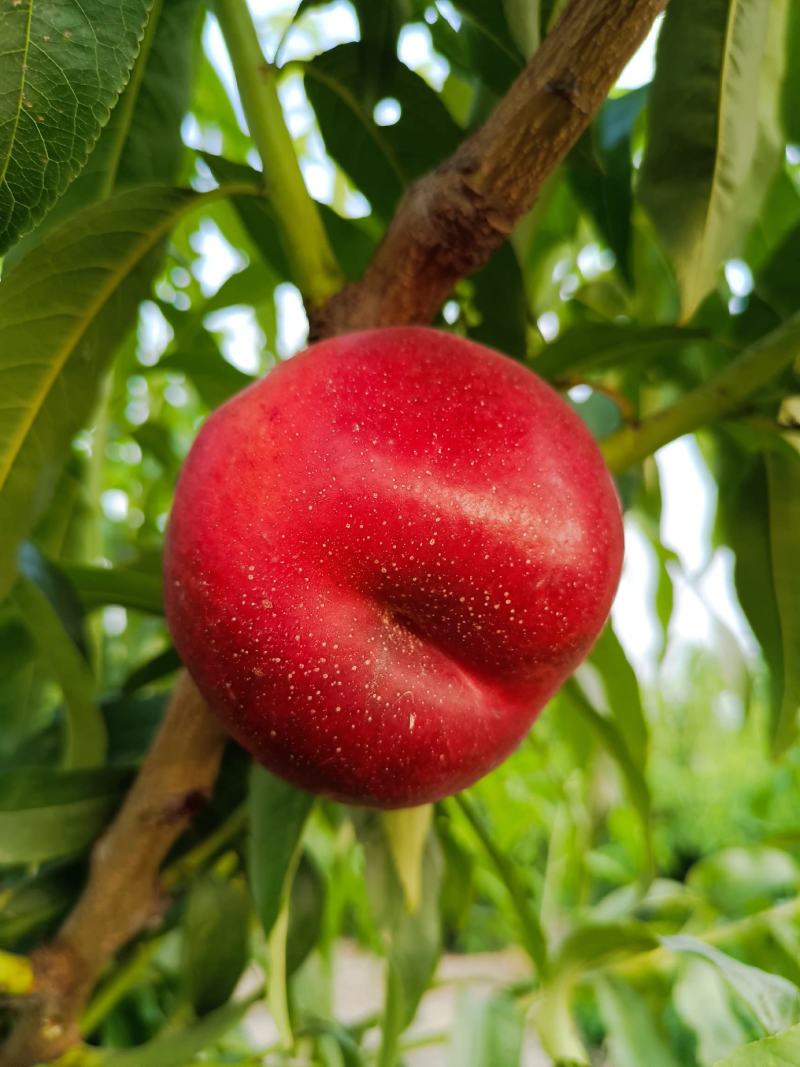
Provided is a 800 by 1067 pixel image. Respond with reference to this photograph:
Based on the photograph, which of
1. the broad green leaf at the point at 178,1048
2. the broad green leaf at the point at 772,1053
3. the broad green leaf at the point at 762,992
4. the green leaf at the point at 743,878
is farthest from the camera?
the green leaf at the point at 743,878

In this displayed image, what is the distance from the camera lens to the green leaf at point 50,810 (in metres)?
0.53

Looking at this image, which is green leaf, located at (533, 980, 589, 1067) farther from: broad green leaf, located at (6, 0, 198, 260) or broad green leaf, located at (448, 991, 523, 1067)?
broad green leaf, located at (6, 0, 198, 260)

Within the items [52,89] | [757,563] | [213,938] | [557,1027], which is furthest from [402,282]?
[557,1027]

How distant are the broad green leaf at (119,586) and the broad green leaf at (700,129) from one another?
0.35 m

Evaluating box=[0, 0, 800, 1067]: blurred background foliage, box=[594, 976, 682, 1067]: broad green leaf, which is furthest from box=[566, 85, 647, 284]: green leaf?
box=[594, 976, 682, 1067]: broad green leaf

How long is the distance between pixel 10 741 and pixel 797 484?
668 millimetres

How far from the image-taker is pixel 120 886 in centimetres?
50

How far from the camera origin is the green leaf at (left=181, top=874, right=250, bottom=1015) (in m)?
0.57

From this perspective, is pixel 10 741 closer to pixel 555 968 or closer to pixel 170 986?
pixel 170 986

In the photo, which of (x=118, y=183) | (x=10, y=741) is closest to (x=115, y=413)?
(x=10, y=741)

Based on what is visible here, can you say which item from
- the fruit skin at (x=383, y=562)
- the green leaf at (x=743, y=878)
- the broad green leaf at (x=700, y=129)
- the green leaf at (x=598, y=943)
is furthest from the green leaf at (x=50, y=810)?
the green leaf at (x=743, y=878)

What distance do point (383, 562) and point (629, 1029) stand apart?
22.4 inches

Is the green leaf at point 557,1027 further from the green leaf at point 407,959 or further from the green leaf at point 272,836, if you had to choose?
the green leaf at point 272,836

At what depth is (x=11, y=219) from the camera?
32 centimetres
